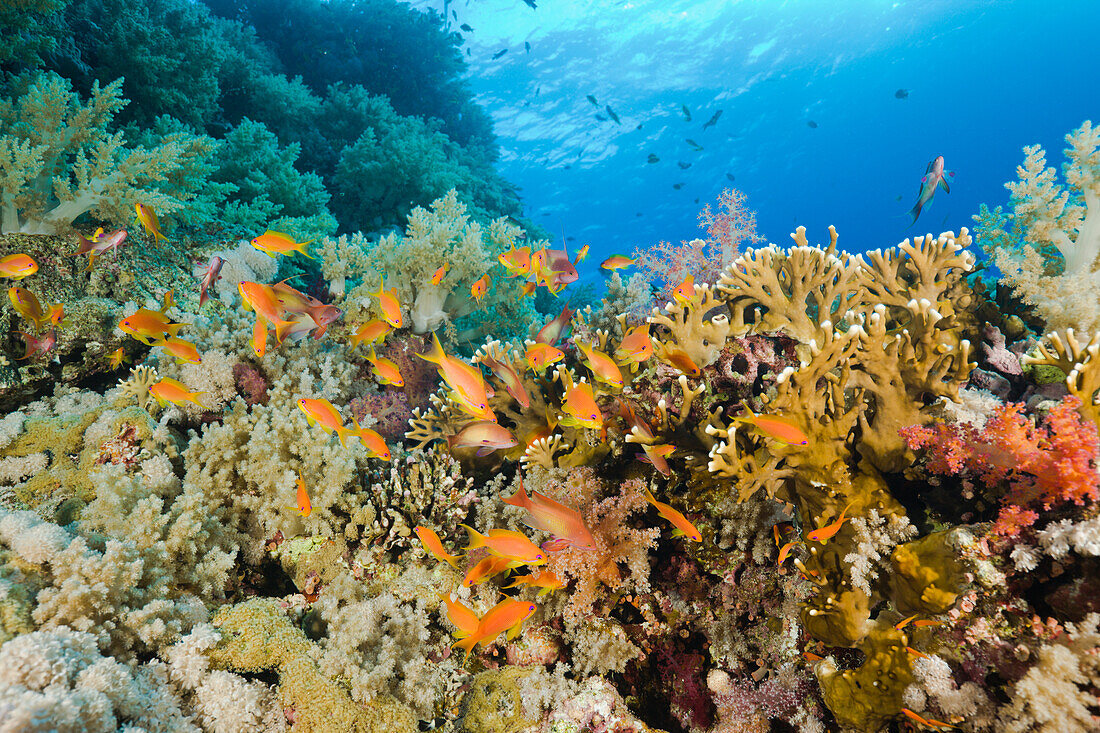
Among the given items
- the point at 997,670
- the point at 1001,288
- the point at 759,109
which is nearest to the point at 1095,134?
the point at 1001,288

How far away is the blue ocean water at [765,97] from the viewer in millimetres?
33031

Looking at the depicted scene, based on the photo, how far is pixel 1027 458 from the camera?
5.72 ft

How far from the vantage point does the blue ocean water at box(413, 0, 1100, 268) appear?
108ft

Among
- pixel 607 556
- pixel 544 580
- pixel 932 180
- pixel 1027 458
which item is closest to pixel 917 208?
pixel 932 180

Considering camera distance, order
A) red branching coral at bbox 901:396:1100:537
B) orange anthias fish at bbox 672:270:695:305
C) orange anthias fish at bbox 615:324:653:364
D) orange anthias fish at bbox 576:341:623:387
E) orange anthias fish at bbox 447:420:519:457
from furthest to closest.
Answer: orange anthias fish at bbox 672:270:695:305
orange anthias fish at bbox 615:324:653:364
orange anthias fish at bbox 576:341:623:387
orange anthias fish at bbox 447:420:519:457
red branching coral at bbox 901:396:1100:537

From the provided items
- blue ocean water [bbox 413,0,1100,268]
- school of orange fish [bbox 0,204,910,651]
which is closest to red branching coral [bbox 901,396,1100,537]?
school of orange fish [bbox 0,204,910,651]

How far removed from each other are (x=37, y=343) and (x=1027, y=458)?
21.4 feet

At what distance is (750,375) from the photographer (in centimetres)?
350

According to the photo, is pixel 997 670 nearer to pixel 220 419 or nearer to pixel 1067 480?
pixel 1067 480

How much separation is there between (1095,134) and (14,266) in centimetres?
811

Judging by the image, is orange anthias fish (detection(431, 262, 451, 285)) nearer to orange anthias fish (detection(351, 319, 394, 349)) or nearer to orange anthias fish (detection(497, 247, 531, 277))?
orange anthias fish (detection(497, 247, 531, 277))

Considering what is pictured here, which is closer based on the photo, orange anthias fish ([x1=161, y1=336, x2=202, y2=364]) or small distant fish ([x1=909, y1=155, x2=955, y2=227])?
orange anthias fish ([x1=161, y1=336, x2=202, y2=364])

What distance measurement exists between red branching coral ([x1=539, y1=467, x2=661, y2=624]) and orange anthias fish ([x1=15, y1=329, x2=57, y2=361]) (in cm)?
457

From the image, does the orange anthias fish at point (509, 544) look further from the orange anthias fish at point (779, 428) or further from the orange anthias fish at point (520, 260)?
the orange anthias fish at point (520, 260)
